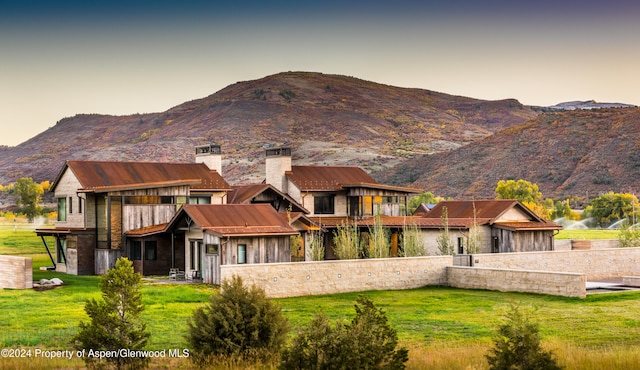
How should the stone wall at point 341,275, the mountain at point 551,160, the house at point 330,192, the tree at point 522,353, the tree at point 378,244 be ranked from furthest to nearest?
the mountain at point 551,160 < the house at point 330,192 < the tree at point 378,244 < the stone wall at point 341,275 < the tree at point 522,353

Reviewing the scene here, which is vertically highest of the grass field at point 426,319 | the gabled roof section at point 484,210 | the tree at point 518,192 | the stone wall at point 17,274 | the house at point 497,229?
the tree at point 518,192

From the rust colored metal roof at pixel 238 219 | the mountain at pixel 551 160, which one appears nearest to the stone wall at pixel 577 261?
the rust colored metal roof at pixel 238 219

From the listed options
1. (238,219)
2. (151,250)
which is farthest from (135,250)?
(238,219)

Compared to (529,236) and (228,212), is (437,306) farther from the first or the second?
(529,236)

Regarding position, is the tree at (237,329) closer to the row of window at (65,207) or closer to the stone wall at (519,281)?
the stone wall at (519,281)

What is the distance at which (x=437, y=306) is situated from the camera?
30.0 meters

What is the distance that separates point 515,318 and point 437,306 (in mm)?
13617

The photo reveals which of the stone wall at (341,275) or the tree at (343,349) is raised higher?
the stone wall at (341,275)

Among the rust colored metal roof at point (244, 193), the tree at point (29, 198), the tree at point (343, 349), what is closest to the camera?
the tree at point (343, 349)

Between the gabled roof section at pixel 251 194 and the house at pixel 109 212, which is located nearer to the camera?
the house at pixel 109 212

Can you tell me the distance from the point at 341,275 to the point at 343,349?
59.6 feet

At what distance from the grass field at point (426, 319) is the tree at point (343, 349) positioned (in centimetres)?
177

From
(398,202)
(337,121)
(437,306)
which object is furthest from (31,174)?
(437,306)

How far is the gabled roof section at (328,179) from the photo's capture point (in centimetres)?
5191
